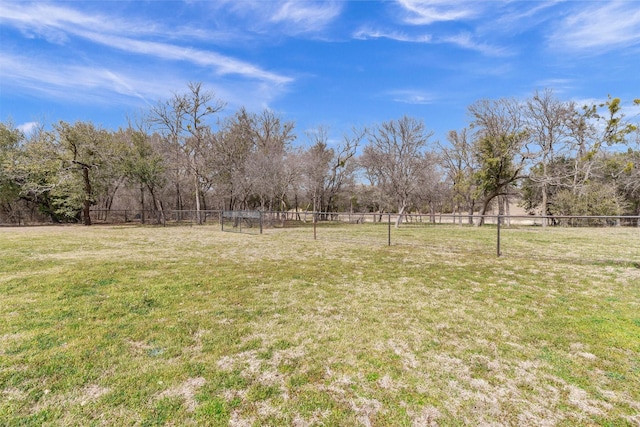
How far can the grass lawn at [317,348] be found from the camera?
211 cm

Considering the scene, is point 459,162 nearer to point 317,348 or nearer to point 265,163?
point 265,163

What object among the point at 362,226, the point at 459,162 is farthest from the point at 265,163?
the point at 459,162

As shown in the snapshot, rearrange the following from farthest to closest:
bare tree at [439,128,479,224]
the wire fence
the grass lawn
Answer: bare tree at [439,128,479,224] < the wire fence < the grass lawn

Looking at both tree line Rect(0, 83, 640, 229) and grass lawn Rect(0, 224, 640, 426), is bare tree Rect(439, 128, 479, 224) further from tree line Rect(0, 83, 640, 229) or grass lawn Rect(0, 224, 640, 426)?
grass lawn Rect(0, 224, 640, 426)

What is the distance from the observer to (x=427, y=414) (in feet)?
6.81

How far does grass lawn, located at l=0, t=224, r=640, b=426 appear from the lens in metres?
2.11

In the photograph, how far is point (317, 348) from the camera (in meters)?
3.05

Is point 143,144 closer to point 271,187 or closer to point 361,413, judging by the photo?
point 271,187

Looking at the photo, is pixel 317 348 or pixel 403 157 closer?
pixel 317 348

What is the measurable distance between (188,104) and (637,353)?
25816mm

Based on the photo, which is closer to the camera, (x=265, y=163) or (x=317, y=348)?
(x=317, y=348)

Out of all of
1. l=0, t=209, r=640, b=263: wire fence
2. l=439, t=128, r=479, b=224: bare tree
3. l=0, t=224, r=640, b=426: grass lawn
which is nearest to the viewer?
l=0, t=224, r=640, b=426: grass lawn

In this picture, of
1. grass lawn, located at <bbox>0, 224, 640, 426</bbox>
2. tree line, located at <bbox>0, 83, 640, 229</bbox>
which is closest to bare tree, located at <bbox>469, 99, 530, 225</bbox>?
tree line, located at <bbox>0, 83, 640, 229</bbox>

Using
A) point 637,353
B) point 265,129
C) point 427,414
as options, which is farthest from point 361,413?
point 265,129
